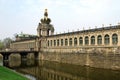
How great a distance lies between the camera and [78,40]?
56.4 meters

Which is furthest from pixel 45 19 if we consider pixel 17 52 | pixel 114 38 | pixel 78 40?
pixel 114 38

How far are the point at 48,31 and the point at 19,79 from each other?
5719 centimetres

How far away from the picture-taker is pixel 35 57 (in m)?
81.0

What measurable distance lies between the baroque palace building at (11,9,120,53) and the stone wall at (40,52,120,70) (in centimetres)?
118

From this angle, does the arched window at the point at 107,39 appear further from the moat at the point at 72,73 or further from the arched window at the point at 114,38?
the moat at the point at 72,73

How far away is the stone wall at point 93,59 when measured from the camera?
4244 cm

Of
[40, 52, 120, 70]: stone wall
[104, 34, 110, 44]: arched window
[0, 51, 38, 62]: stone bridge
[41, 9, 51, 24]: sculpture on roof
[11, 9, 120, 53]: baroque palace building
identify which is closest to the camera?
[40, 52, 120, 70]: stone wall

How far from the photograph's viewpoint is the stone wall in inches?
1671

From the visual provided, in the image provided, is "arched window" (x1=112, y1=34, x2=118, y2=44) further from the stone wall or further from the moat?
the moat

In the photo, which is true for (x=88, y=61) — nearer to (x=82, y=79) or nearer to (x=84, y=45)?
(x=84, y=45)

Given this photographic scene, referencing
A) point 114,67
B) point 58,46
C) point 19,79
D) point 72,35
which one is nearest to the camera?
point 19,79

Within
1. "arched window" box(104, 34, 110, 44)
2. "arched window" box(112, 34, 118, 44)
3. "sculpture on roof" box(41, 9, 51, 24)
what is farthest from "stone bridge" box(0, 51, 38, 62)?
"arched window" box(112, 34, 118, 44)

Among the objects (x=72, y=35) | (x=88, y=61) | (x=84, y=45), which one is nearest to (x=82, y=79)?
(x=88, y=61)

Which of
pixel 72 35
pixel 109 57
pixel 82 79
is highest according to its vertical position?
pixel 72 35
